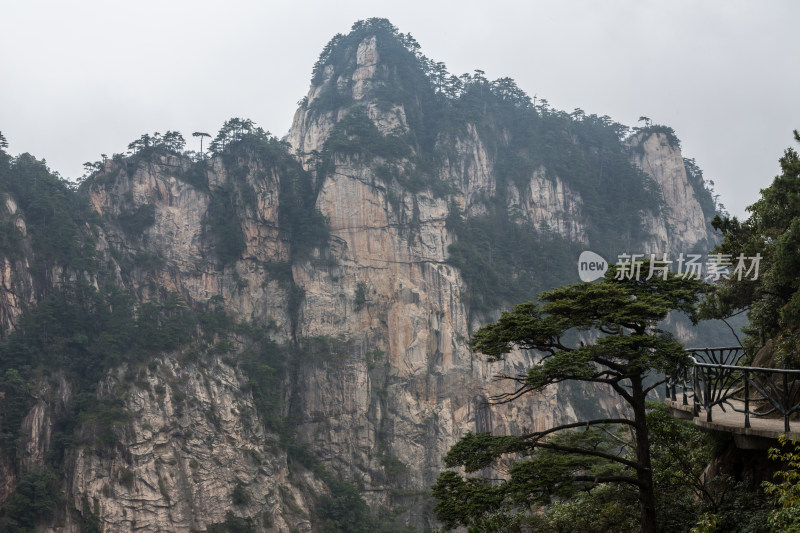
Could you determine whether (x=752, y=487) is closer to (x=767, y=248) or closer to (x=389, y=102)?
(x=767, y=248)

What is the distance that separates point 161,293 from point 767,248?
44.4 m

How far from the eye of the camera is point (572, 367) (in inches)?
322

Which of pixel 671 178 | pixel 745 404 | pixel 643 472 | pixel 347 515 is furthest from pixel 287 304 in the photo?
pixel 671 178

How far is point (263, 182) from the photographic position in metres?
53.6

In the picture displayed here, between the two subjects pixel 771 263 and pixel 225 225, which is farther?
pixel 225 225

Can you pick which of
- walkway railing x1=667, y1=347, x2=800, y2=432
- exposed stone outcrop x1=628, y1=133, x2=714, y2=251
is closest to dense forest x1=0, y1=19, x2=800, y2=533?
exposed stone outcrop x1=628, y1=133, x2=714, y2=251

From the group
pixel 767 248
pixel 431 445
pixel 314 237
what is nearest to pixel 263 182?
pixel 314 237

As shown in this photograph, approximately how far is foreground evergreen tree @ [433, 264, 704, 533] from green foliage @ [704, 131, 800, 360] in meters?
2.80

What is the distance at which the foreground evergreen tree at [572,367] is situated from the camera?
8203 mm

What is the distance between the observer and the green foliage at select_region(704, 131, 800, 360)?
36.9 feet

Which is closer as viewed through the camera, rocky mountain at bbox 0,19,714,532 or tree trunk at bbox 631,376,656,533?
tree trunk at bbox 631,376,656,533

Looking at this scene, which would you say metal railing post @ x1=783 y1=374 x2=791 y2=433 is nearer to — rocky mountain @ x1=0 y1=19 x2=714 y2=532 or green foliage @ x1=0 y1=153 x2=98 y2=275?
rocky mountain @ x1=0 y1=19 x2=714 y2=532

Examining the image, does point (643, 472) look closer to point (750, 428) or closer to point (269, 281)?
point (750, 428)

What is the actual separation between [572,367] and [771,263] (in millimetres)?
7484
